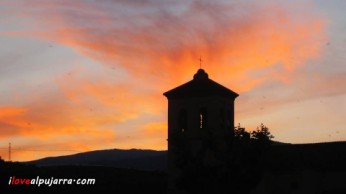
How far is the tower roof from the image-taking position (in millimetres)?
51750

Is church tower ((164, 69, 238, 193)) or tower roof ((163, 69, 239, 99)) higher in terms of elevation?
tower roof ((163, 69, 239, 99))

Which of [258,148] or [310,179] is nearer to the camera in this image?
[258,148]

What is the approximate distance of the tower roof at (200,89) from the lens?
170 feet

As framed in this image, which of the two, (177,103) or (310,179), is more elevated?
(177,103)

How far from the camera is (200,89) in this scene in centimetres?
5191

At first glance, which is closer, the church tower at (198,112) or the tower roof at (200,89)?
the church tower at (198,112)

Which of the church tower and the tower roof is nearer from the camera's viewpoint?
the church tower

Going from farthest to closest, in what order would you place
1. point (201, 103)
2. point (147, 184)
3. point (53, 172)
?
1. point (53, 172)
2. point (147, 184)
3. point (201, 103)

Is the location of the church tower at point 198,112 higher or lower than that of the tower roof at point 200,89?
lower

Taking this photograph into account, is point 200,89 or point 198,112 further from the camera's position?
point 200,89

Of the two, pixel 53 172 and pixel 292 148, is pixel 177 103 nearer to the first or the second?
pixel 292 148

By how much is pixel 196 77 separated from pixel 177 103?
2.77 m

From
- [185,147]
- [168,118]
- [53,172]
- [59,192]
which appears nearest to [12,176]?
[59,192]

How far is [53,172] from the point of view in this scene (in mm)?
91875
